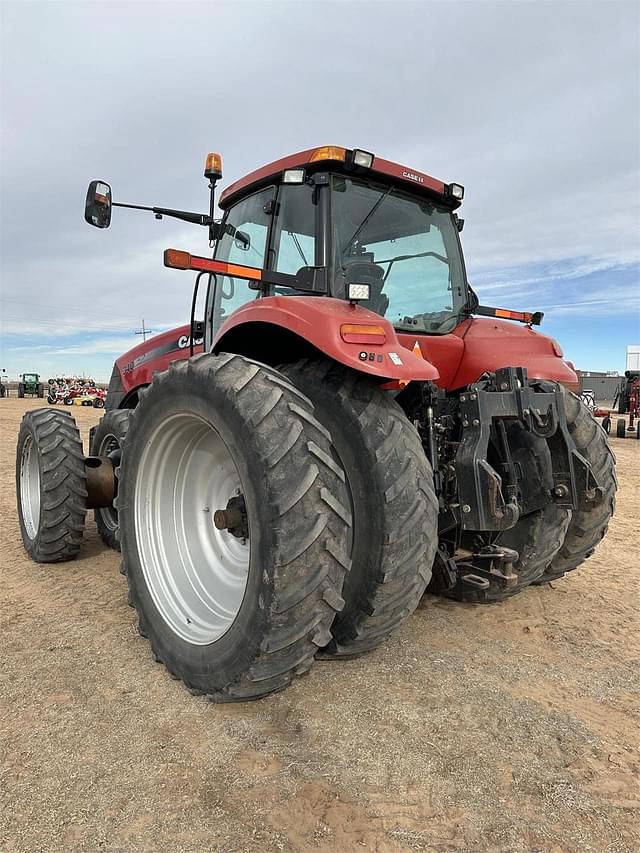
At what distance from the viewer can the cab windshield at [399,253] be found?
3.01 m

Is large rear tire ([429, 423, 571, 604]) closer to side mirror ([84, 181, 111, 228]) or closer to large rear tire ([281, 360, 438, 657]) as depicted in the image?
large rear tire ([281, 360, 438, 657])

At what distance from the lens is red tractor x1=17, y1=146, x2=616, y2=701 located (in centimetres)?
209

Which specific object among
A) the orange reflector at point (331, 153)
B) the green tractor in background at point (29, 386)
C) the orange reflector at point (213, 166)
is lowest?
the green tractor in background at point (29, 386)

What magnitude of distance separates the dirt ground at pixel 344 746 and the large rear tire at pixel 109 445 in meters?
1.39

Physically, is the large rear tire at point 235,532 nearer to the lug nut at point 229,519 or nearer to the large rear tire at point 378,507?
the lug nut at point 229,519

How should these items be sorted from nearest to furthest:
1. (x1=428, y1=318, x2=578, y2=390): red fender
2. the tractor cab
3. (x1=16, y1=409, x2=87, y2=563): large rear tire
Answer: the tractor cab → (x1=428, y1=318, x2=578, y2=390): red fender → (x1=16, y1=409, x2=87, y2=563): large rear tire

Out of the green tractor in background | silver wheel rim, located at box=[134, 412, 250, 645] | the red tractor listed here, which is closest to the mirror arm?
the red tractor

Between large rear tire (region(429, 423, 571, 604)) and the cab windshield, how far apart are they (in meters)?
0.90

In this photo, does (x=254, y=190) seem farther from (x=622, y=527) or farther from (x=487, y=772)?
(x=622, y=527)

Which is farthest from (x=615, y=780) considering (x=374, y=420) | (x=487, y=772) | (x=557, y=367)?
(x=557, y=367)

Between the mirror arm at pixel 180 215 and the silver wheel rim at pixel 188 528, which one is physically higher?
the mirror arm at pixel 180 215

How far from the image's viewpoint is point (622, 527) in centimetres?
579

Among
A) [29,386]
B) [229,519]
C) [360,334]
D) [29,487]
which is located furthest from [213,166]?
[29,386]

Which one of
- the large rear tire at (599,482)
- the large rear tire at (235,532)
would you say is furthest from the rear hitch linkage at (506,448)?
the large rear tire at (235,532)
